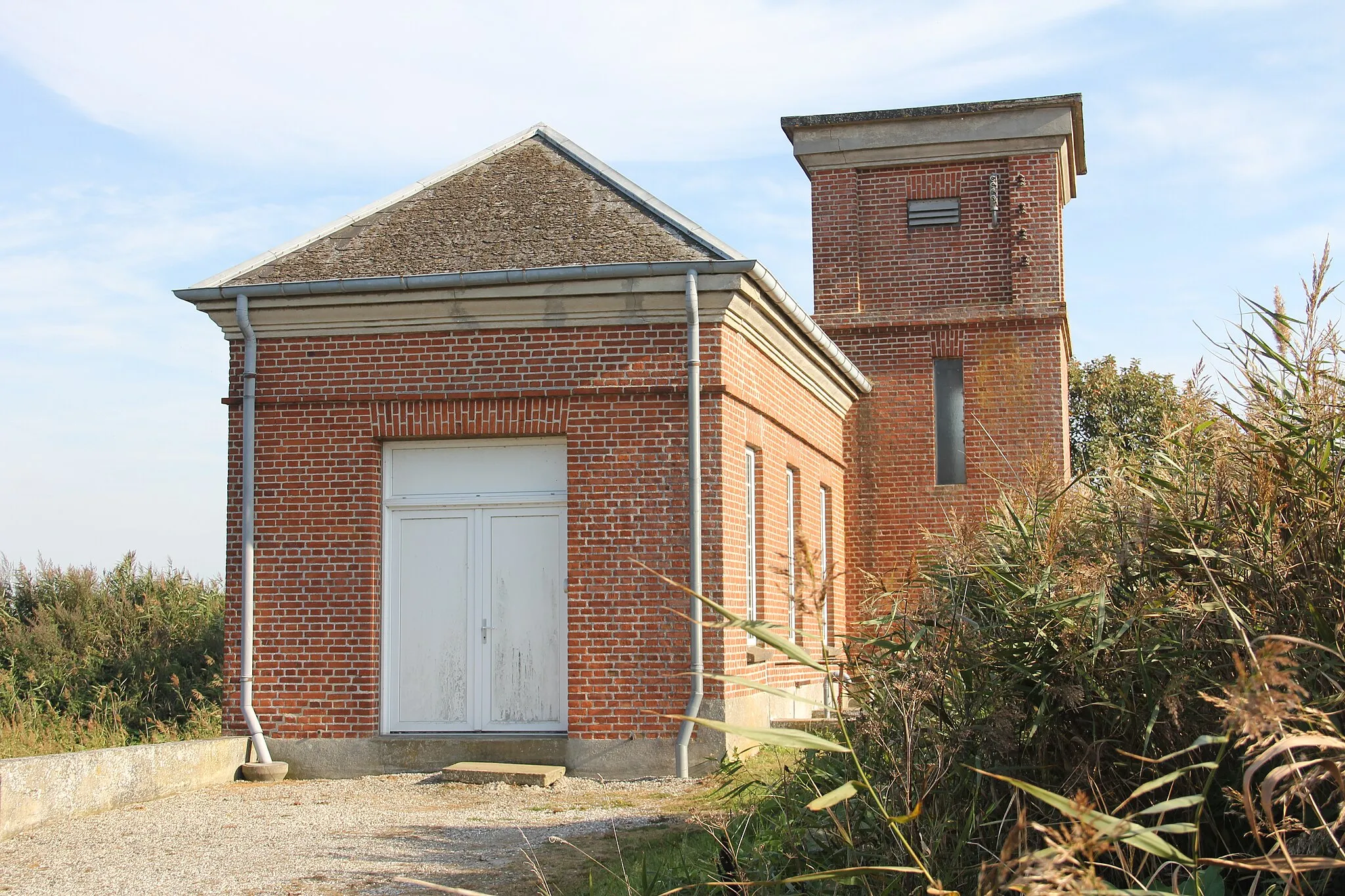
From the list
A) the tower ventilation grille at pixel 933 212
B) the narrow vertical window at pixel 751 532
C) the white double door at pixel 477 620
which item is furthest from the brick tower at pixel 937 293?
the white double door at pixel 477 620

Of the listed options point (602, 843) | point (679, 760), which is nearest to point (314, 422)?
point (679, 760)

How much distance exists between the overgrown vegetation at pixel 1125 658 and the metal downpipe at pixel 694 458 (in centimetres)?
647

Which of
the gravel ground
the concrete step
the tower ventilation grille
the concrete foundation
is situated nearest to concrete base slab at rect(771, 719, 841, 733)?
the concrete foundation

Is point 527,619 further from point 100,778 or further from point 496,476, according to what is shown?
point 100,778

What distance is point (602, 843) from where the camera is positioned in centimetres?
792

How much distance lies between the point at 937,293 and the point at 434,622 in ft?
35.9

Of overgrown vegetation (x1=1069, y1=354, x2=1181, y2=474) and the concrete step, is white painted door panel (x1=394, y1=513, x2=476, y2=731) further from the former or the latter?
overgrown vegetation (x1=1069, y1=354, x2=1181, y2=474)

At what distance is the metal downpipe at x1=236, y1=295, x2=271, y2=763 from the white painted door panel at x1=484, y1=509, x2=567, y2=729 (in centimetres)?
220

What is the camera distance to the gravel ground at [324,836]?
7.29m

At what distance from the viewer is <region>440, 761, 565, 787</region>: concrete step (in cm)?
1068

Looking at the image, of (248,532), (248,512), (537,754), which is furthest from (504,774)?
(248,512)

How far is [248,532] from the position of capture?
12.0 meters

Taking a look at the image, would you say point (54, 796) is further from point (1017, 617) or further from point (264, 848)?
point (1017, 617)

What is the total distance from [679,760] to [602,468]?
8.80 feet
